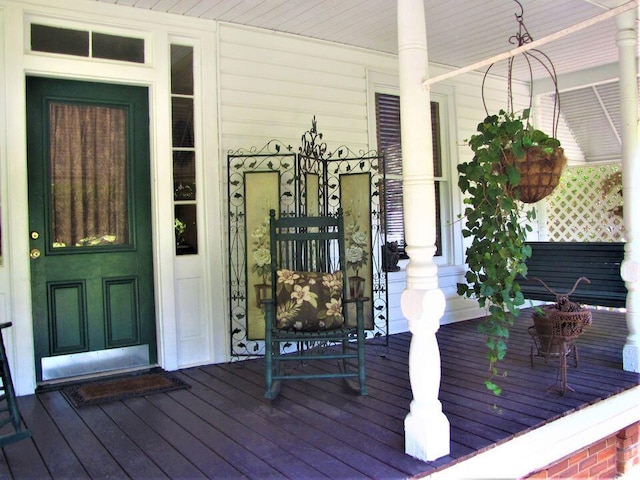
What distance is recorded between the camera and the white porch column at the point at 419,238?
8.46 feet

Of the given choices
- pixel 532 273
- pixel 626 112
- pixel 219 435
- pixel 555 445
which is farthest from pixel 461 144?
pixel 219 435

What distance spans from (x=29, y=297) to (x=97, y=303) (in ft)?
1.57

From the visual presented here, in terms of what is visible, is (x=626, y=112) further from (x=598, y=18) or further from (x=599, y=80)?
(x=599, y=80)

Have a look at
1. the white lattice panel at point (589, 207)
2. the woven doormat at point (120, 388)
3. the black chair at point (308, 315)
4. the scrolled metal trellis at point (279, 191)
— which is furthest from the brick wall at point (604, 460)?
the white lattice panel at point (589, 207)

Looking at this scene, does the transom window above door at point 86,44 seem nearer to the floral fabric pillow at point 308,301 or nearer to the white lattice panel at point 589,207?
the floral fabric pillow at point 308,301

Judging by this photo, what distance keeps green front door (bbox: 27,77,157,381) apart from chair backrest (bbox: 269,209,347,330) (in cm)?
102

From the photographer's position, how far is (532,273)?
533 cm

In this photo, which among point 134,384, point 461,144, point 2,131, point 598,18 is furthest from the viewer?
point 461,144

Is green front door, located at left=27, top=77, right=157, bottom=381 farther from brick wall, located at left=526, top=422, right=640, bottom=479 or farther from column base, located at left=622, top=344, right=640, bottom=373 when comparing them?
column base, located at left=622, top=344, right=640, bottom=373

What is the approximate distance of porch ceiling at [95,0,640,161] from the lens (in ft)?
13.4

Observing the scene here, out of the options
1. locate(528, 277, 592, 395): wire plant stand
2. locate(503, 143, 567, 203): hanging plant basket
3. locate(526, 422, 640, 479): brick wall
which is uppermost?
locate(503, 143, 567, 203): hanging plant basket

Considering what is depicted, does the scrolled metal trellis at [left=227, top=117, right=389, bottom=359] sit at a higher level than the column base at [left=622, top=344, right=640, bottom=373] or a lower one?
higher

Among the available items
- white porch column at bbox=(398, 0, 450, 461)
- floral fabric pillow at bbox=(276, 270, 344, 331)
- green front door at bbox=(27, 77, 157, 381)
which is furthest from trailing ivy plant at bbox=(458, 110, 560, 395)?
green front door at bbox=(27, 77, 157, 381)

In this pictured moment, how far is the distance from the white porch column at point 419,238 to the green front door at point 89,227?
2.32 meters
